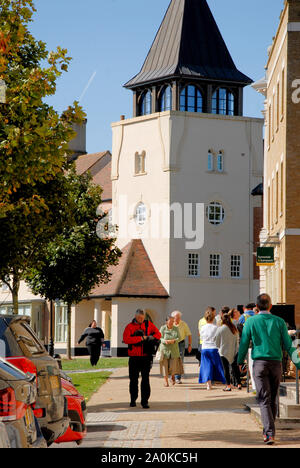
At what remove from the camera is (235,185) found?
211 feet

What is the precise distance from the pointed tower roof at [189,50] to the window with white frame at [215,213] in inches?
306

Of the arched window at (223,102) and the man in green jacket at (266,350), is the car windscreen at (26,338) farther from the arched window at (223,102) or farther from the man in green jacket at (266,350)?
the arched window at (223,102)

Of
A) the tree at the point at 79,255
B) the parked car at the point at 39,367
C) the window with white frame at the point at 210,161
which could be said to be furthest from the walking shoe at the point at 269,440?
the window with white frame at the point at 210,161

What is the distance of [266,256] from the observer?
32594 mm

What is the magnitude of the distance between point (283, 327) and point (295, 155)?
1747cm

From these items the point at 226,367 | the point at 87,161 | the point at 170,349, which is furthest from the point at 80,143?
the point at 226,367

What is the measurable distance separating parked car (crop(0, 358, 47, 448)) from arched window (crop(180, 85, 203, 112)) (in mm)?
56862

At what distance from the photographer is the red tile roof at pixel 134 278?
62000 millimetres

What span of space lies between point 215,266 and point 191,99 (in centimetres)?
1034

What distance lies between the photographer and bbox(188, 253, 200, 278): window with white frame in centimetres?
6338

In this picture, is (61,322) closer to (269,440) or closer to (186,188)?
(186,188)

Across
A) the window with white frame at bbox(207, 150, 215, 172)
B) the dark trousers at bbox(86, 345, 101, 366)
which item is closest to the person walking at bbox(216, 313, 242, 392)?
the dark trousers at bbox(86, 345, 101, 366)
